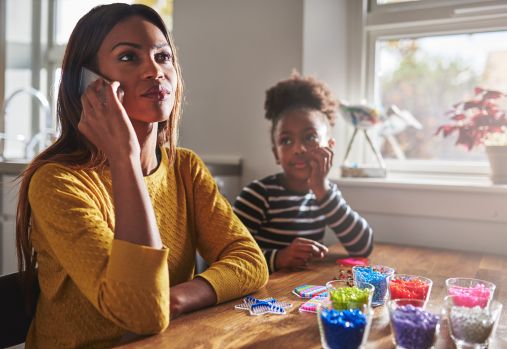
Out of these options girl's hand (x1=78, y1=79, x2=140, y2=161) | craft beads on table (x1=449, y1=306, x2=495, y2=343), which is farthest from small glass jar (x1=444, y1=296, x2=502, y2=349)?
girl's hand (x1=78, y1=79, x2=140, y2=161)

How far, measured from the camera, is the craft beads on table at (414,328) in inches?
30.3

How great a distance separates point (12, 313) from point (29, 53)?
263 cm

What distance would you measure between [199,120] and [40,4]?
169 centimetres

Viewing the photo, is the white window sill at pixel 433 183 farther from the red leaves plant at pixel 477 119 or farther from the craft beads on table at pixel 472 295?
the craft beads on table at pixel 472 295

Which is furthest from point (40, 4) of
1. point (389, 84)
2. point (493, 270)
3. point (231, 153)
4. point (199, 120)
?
point (493, 270)

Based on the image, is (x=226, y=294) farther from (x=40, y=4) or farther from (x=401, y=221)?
(x=40, y=4)

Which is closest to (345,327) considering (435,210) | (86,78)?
(86,78)

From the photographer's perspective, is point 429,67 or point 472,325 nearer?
point 472,325

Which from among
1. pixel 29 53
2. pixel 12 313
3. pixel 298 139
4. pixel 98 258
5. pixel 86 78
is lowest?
pixel 12 313

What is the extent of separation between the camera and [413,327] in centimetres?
77

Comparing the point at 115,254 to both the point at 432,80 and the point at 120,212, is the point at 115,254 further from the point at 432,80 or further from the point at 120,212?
the point at 432,80

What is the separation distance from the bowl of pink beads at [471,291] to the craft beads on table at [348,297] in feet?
0.49

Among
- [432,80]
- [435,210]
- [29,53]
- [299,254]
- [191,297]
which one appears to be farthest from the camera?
[29,53]

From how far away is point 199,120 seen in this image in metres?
2.35
